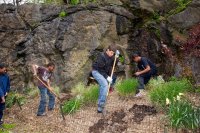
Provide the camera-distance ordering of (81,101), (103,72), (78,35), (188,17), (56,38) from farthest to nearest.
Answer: (56,38) < (78,35) < (188,17) < (81,101) < (103,72)

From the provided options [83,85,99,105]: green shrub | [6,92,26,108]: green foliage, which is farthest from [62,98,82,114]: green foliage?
[6,92,26,108]: green foliage

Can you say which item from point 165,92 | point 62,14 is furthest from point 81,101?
point 62,14

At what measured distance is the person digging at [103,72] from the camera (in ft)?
33.1

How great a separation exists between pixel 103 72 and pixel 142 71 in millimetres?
1314

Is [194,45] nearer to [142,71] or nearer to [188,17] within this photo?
[142,71]

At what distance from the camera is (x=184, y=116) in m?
8.53

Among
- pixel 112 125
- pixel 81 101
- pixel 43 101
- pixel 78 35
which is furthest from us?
pixel 78 35

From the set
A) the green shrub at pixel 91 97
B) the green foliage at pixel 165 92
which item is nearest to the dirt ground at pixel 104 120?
the green foliage at pixel 165 92

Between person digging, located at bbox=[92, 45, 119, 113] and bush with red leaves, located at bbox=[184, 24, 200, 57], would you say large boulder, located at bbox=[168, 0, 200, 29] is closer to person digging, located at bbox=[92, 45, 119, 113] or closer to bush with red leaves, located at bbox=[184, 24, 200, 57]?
bush with red leaves, located at bbox=[184, 24, 200, 57]

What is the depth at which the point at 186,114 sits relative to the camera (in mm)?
8547

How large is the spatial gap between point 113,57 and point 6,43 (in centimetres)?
726

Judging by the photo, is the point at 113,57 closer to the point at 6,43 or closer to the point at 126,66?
the point at 126,66

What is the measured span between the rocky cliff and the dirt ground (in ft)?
12.7

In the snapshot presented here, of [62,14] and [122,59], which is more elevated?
[62,14]
